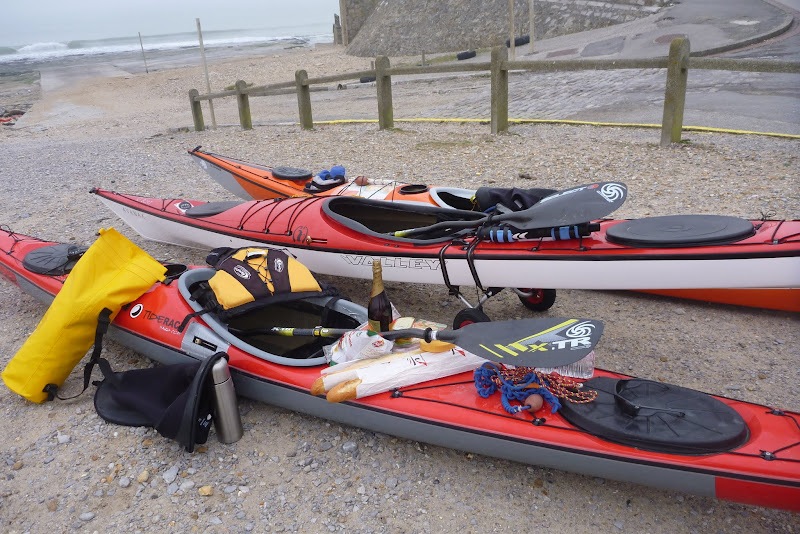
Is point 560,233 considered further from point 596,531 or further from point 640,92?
point 640,92

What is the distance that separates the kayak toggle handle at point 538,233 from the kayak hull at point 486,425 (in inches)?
39.8

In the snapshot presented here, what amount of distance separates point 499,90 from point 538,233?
16.6 ft

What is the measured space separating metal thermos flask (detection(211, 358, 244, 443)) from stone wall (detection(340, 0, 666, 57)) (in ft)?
56.9

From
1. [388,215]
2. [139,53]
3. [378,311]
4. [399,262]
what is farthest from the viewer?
[139,53]

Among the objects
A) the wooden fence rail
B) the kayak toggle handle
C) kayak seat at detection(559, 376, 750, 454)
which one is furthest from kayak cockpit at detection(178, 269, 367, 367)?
the wooden fence rail

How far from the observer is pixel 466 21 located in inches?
843

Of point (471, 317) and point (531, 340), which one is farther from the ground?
point (531, 340)

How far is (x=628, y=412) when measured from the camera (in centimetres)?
249

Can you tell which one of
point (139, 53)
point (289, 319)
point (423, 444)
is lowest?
point (423, 444)

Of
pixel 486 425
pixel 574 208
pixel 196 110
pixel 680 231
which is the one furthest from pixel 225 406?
pixel 196 110

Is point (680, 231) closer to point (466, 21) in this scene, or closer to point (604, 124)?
point (604, 124)

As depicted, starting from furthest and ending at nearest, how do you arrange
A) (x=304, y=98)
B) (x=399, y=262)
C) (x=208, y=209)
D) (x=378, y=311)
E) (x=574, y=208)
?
(x=304, y=98) → (x=208, y=209) → (x=399, y=262) → (x=574, y=208) → (x=378, y=311)

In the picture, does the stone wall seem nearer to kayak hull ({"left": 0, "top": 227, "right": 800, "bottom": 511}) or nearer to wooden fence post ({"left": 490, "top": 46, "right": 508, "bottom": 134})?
wooden fence post ({"left": 490, "top": 46, "right": 508, "bottom": 134})

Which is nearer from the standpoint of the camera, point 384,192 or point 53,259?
point 53,259
